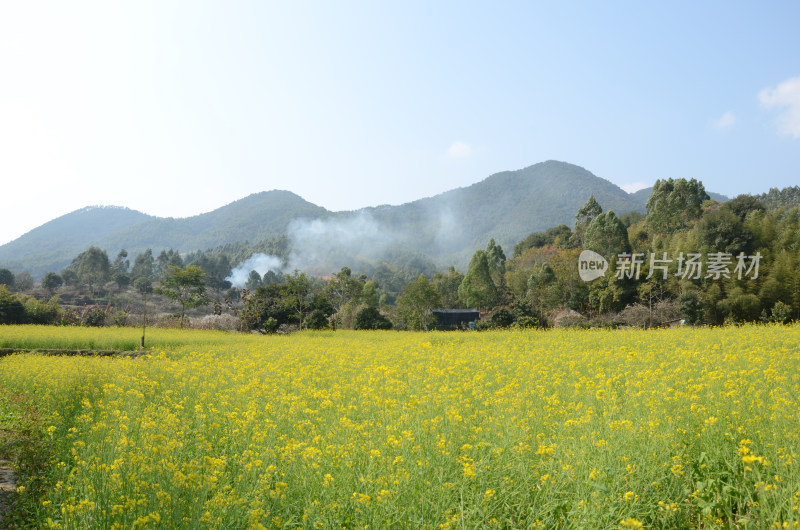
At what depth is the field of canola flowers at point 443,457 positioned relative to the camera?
309cm

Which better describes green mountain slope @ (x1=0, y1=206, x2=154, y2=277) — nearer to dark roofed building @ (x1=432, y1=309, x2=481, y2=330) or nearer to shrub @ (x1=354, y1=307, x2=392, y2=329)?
dark roofed building @ (x1=432, y1=309, x2=481, y2=330)

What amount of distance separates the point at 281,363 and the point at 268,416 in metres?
4.53

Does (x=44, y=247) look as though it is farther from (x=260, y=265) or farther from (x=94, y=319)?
(x=94, y=319)

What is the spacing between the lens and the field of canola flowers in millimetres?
3090

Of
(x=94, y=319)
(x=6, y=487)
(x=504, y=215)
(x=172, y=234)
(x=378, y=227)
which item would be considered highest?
(x=504, y=215)

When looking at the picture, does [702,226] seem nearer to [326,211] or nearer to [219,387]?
[219,387]

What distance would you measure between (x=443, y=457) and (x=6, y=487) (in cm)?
480

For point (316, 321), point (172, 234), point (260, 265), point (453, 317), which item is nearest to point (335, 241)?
point (260, 265)

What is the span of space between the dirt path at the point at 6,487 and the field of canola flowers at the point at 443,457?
176 mm

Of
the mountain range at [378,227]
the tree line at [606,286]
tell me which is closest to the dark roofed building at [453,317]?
the tree line at [606,286]

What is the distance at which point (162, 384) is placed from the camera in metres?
7.45

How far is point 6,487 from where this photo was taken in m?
4.90

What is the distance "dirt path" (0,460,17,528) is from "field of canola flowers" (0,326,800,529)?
176mm

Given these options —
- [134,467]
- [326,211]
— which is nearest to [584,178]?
[326,211]
